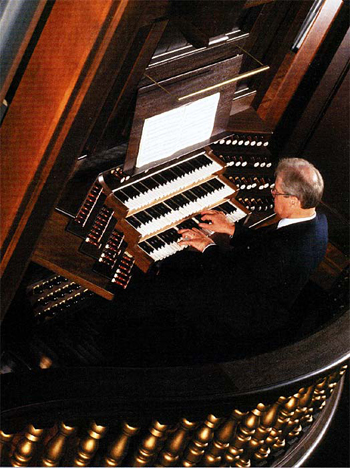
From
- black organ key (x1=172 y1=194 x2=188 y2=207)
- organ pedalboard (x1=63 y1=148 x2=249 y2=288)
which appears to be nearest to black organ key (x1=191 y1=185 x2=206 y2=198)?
organ pedalboard (x1=63 y1=148 x2=249 y2=288)

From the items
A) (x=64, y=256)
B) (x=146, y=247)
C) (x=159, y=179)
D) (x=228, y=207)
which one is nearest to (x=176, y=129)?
(x=159, y=179)

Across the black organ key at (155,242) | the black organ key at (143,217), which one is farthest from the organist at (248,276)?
the black organ key at (143,217)

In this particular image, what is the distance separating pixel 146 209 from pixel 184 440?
1.90 metres

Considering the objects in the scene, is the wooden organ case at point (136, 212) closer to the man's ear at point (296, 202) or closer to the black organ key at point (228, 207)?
the black organ key at point (228, 207)

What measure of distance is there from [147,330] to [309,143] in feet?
7.42

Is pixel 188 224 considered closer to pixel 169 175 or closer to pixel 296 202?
pixel 169 175

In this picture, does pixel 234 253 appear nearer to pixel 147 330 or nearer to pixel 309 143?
pixel 147 330

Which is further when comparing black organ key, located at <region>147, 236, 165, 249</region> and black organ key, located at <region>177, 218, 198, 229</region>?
black organ key, located at <region>177, 218, 198, 229</region>

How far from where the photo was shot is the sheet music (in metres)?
4.05

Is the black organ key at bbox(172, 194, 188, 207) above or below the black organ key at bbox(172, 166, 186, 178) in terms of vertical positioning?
below

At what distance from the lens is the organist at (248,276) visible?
4148mm

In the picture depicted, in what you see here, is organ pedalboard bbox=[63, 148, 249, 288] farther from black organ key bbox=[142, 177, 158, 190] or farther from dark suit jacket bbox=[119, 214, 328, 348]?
dark suit jacket bbox=[119, 214, 328, 348]

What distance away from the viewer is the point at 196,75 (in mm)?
4176

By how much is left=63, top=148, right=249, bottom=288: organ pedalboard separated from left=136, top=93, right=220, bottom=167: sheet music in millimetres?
187
